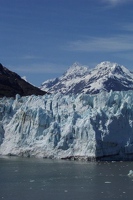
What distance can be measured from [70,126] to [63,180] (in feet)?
28.5

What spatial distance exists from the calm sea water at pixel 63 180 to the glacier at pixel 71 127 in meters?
1.25

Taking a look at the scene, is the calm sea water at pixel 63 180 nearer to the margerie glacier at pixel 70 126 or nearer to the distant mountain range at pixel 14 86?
the margerie glacier at pixel 70 126

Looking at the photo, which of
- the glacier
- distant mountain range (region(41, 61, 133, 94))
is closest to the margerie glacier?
the glacier

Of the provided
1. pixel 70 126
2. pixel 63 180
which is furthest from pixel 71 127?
pixel 63 180

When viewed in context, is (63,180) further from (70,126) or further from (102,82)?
(102,82)

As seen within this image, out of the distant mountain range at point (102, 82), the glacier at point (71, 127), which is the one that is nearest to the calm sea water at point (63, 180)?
the glacier at point (71, 127)

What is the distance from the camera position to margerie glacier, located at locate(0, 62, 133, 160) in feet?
Answer: 102

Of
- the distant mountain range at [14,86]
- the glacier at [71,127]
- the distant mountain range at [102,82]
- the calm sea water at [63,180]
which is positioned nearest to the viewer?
the calm sea water at [63,180]

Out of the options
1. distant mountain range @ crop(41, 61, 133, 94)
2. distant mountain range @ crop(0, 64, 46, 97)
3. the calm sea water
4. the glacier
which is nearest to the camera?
the calm sea water

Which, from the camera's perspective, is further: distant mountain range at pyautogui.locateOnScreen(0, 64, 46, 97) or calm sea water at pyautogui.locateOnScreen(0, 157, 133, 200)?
distant mountain range at pyautogui.locateOnScreen(0, 64, 46, 97)

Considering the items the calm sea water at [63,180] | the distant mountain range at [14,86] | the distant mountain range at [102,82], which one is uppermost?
the distant mountain range at [102,82]

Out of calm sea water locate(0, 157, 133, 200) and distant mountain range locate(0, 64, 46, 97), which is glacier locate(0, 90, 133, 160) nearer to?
calm sea water locate(0, 157, 133, 200)

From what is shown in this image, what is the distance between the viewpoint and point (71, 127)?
105ft

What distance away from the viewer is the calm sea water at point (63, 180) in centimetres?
1967
